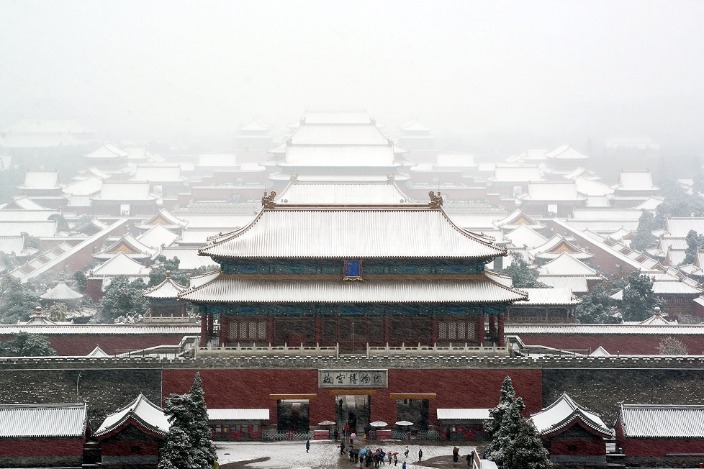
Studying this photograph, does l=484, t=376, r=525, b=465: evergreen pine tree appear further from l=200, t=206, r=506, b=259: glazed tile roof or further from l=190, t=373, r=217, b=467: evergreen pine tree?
l=190, t=373, r=217, b=467: evergreen pine tree

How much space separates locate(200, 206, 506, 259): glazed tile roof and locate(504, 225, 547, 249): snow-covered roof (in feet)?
97.9

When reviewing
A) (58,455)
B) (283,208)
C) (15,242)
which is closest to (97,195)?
(15,242)

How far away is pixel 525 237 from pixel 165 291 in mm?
30690

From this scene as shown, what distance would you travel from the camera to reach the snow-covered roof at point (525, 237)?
70.6 m

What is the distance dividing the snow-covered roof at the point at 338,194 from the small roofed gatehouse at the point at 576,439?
1915cm

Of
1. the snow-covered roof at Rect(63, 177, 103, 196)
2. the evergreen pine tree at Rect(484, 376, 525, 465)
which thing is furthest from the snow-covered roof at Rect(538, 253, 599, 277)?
the snow-covered roof at Rect(63, 177, 103, 196)

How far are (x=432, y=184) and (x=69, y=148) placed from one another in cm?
7362

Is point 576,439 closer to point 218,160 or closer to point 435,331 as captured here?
point 435,331

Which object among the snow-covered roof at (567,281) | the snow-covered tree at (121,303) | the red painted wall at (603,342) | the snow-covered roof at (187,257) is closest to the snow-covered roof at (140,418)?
the snow-covered tree at (121,303)

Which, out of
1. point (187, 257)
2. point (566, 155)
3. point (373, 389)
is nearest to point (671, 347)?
point (373, 389)

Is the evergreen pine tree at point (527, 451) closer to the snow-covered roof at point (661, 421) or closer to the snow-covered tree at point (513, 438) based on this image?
the snow-covered tree at point (513, 438)

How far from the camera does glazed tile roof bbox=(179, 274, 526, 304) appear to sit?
→ 127 feet

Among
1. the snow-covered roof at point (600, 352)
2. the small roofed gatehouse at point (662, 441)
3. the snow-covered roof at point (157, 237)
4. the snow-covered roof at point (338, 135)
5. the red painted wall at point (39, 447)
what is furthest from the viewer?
the snow-covered roof at point (338, 135)

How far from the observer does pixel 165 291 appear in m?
48.5
